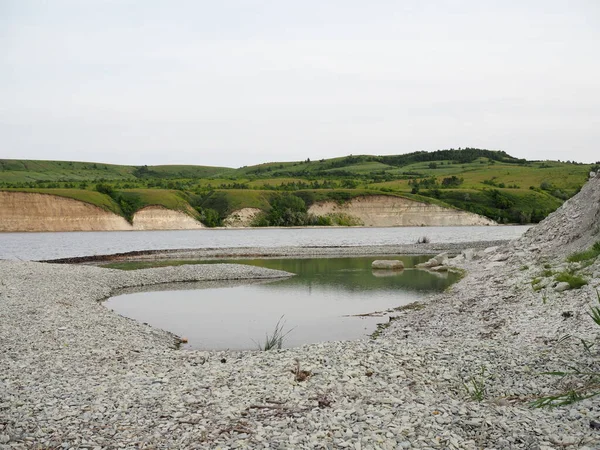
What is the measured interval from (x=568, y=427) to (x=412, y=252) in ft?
156

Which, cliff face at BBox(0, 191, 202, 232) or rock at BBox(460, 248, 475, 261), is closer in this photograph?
rock at BBox(460, 248, 475, 261)

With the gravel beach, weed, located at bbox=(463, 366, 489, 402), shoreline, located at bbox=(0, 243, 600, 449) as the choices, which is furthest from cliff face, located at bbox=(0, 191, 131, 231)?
weed, located at bbox=(463, 366, 489, 402)

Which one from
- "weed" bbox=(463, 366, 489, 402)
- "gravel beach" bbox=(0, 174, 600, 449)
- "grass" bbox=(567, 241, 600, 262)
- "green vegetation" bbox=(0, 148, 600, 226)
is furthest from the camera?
"green vegetation" bbox=(0, 148, 600, 226)

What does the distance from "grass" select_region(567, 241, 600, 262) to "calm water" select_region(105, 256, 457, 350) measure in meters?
6.94

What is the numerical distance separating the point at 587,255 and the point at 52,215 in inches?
3617

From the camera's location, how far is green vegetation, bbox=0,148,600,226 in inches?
4311

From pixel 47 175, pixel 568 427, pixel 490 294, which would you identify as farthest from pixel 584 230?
pixel 47 175

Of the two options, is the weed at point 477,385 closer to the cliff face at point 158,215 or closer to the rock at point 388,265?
the rock at point 388,265

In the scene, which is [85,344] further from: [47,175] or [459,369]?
[47,175]

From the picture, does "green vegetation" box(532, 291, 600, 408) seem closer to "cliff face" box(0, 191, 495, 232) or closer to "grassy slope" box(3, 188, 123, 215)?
"cliff face" box(0, 191, 495, 232)

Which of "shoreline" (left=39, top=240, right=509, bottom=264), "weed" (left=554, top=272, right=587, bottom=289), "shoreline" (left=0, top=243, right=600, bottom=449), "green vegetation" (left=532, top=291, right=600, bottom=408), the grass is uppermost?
the grass

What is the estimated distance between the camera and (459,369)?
35.7 ft

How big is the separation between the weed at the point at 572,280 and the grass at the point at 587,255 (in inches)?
59.0

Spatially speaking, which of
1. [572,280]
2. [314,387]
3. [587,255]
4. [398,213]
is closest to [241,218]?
[398,213]
